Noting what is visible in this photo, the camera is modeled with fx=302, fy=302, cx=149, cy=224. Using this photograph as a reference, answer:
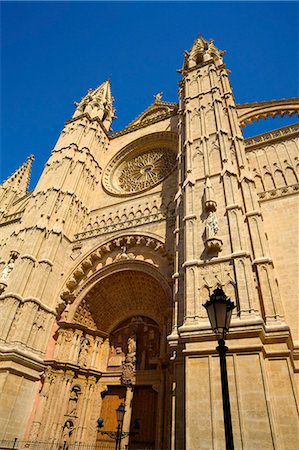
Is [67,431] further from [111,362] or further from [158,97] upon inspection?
[158,97]

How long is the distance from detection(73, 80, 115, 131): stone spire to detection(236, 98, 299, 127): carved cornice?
36.3 feet

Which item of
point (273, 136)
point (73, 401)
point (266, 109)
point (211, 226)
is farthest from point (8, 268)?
point (266, 109)

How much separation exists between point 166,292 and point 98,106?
18509mm

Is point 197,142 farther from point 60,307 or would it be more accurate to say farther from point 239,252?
point 60,307

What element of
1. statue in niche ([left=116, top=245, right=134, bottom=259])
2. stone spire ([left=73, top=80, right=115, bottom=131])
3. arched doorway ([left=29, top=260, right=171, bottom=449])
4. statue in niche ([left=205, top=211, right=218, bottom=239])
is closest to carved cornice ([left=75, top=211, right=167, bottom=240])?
statue in niche ([left=116, top=245, right=134, bottom=259])

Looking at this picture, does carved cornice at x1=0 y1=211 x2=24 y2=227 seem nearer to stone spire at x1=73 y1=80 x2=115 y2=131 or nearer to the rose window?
the rose window

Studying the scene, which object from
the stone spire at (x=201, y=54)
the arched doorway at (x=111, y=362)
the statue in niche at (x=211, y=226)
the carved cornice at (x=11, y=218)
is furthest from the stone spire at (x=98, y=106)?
the statue in niche at (x=211, y=226)

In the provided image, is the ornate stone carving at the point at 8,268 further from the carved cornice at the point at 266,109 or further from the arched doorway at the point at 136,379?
the carved cornice at the point at 266,109

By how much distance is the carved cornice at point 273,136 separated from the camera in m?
12.9

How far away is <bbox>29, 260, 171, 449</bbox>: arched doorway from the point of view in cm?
1055

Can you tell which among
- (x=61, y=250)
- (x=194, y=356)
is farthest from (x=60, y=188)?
(x=194, y=356)

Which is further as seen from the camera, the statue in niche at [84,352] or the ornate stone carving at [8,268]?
the ornate stone carving at [8,268]

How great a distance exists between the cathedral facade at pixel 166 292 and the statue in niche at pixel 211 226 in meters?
0.06

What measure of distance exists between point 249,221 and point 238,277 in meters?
2.26
